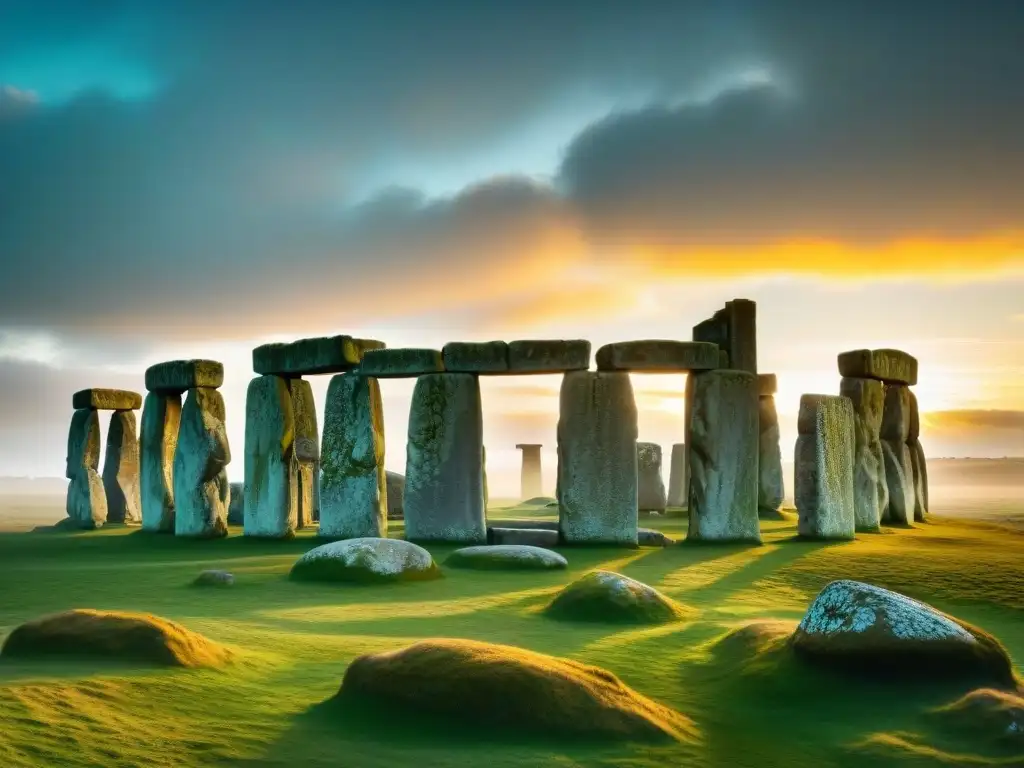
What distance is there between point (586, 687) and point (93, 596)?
6.33m

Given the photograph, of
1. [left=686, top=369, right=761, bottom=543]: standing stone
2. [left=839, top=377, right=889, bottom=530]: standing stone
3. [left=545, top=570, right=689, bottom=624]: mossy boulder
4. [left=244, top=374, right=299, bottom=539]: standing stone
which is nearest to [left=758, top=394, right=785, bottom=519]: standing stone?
[left=839, top=377, right=889, bottom=530]: standing stone

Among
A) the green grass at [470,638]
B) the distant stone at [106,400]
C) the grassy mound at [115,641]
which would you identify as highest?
the distant stone at [106,400]

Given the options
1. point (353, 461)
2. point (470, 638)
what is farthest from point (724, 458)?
point (470, 638)

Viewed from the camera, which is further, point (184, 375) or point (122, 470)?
point (122, 470)

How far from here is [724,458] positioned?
591 inches

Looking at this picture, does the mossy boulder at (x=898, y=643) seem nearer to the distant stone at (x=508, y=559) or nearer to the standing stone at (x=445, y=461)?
the distant stone at (x=508, y=559)

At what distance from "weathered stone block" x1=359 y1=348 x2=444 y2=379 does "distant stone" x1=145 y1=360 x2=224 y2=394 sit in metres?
3.36

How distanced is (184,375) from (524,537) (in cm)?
668

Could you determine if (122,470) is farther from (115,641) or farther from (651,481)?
(115,641)

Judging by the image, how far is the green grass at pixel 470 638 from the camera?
460 centimetres

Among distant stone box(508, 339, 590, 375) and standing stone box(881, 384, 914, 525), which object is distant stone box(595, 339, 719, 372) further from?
standing stone box(881, 384, 914, 525)

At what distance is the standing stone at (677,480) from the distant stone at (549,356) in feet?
38.9

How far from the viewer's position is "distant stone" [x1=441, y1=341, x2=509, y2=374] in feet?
50.4

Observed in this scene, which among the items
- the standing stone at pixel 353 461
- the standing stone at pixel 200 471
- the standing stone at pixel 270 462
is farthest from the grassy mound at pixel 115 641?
the standing stone at pixel 200 471
